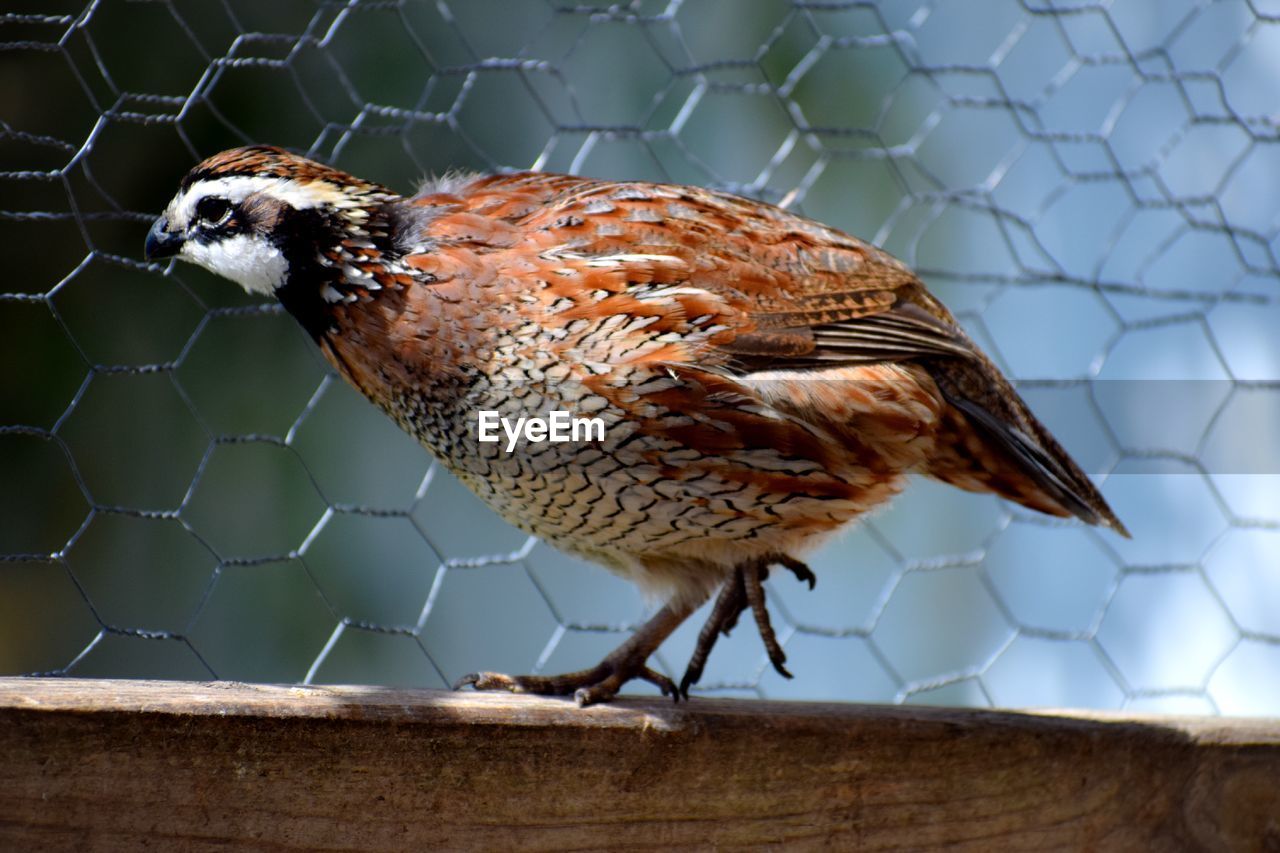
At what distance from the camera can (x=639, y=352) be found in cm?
138

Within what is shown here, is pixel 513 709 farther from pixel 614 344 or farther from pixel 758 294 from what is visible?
pixel 758 294

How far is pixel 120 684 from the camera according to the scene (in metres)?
Result: 1.17

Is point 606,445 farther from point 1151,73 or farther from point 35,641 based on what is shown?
point 1151,73

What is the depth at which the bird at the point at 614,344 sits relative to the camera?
4.57 feet

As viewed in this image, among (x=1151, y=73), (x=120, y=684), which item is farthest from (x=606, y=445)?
(x=1151, y=73)

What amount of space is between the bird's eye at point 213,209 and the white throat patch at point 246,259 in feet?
0.08

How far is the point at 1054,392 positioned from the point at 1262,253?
54cm

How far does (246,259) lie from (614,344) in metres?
0.45

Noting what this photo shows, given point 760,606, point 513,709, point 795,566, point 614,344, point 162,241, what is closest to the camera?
point 513,709

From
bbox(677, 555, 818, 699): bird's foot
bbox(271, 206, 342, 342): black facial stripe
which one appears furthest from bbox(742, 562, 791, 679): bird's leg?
bbox(271, 206, 342, 342): black facial stripe

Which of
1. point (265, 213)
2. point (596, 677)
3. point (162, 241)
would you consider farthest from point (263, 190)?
point (596, 677)

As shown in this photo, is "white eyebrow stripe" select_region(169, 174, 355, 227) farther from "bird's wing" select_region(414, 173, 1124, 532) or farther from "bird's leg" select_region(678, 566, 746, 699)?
"bird's leg" select_region(678, 566, 746, 699)

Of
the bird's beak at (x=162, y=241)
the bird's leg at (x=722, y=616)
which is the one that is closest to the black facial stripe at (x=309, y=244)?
the bird's beak at (x=162, y=241)

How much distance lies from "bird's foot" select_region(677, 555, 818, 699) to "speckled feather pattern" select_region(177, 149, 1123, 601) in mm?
61
